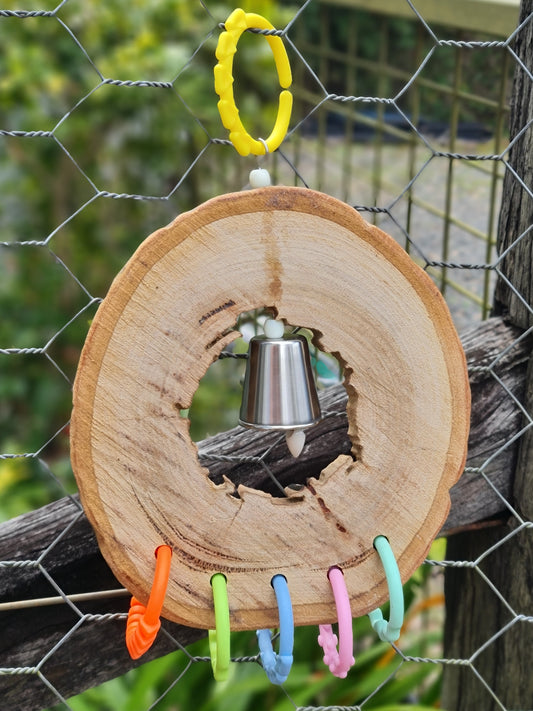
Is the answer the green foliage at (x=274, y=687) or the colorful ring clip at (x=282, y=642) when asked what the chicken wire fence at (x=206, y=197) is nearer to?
the green foliage at (x=274, y=687)

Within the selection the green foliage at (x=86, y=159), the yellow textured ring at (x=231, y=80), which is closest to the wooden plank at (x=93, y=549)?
the yellow textured ring at (x=231, y=80)

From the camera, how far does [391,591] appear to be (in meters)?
0.70

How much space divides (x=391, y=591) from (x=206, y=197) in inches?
81.0

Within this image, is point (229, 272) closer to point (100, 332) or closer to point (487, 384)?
point (100, 332)

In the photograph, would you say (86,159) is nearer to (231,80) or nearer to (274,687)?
(274,687)

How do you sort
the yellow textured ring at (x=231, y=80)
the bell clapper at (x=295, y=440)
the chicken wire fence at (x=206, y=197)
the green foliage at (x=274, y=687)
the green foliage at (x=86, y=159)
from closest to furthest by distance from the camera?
the yellow textured ring at (x=231, y=80) → the bell clapper at (x=295, y=440) → the chicken wire fence at (x=206, y=197) → the green foliage at (x=274, y=687) → the green foliage at (x=86, y=159)

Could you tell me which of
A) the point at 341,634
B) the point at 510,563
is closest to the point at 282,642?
the point at 341,634

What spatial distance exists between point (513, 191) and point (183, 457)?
480 millimetres

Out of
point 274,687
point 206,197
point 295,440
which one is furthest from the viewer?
point 206,197

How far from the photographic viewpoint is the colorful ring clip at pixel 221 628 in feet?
2.17

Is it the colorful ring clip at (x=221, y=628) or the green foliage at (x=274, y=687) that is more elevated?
the colorful ring clip at (x=221, y=628)

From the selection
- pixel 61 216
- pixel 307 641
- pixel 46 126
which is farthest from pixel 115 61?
pixel 307 641

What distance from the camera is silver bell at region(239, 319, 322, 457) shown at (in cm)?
70

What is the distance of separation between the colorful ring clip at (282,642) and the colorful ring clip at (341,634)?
4cm
